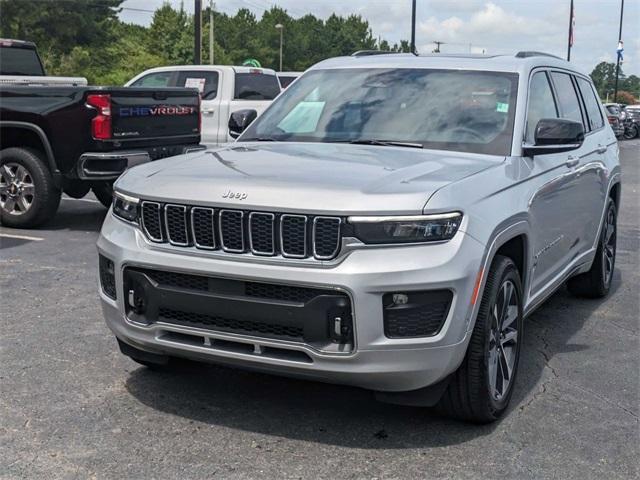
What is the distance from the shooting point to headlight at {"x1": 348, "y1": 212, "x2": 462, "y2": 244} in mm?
3510

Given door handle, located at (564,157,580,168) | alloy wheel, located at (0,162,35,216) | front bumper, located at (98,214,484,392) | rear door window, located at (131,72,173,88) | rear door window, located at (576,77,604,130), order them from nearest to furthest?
front bumper, located at (98,214,484,392) → door handle, located at (564,157,580,168) → rear door window, located at (576,77,604,130) → alloy wheel, located at (0,162,35,216) → rear door window, located at (131,72,173,88)

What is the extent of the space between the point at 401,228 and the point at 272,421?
3.95ft

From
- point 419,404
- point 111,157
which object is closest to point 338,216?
point 419,404

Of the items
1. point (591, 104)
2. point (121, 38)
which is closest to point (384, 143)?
point (591, 104)

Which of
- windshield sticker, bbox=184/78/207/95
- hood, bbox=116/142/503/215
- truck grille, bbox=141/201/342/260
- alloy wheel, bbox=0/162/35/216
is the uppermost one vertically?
windshield sticker, bbox=184/78/207/95

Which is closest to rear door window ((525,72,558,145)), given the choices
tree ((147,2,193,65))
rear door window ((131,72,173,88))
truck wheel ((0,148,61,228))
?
truck wheel ((0,148,61,228))

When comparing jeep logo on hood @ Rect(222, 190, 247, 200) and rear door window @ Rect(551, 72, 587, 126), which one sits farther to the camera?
rear door window @ Rect(551, 72, 587, 126)

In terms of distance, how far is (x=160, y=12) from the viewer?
70438 mm

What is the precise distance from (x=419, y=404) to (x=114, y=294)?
1.51 meters

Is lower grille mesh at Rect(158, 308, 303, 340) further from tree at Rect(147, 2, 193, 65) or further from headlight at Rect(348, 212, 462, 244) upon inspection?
tree at Rect(147, 2, 193, 65)

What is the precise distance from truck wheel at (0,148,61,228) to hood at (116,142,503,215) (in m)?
5.05

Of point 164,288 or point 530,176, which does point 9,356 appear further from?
point 530,176

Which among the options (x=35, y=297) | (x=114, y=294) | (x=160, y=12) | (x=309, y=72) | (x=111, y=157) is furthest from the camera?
(x=160, y=12)

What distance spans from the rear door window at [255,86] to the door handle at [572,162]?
9.72 m
